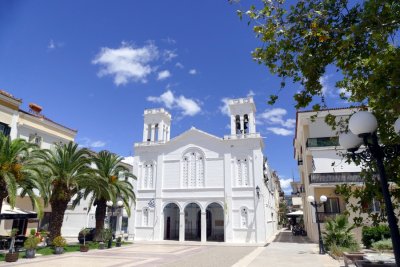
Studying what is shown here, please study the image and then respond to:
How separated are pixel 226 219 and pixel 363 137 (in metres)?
28.9

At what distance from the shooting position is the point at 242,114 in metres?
35.1

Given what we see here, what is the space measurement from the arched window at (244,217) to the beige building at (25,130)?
63.4 ft

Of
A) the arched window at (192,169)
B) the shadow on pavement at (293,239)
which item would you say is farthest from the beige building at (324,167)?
the arched window at (192,169)

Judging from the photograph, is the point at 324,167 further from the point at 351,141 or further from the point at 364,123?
the point at 364,123

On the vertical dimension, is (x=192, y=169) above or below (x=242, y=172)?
above

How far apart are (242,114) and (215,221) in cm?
1324

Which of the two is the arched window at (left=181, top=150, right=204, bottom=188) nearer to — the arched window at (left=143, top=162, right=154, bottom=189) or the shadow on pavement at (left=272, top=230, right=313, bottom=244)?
the arched window at (left=143, top=162, right=154, bottom=189)

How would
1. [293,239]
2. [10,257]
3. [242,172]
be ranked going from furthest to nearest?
[242,172] → [293,239] → [10,257]

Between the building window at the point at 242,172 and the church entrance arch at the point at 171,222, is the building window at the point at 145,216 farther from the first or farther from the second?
the building window at the point at 242,172

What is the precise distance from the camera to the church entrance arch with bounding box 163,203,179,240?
36.3 meters

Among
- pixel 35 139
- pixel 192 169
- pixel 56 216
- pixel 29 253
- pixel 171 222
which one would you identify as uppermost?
pixel 35 139

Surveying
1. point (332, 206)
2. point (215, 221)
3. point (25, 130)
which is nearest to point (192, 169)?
point (215, 221)

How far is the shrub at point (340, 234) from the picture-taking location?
1888 cm

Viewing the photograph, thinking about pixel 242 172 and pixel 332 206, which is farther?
pixel 242 172
